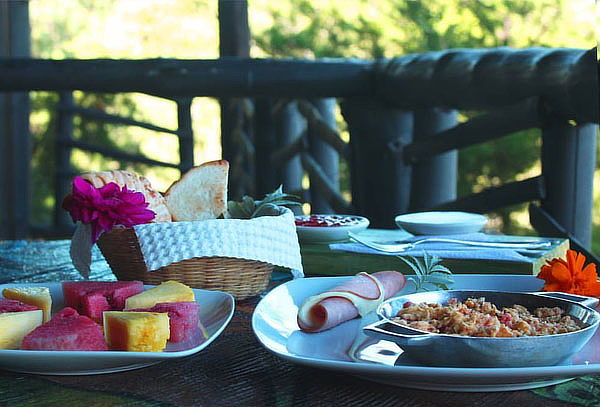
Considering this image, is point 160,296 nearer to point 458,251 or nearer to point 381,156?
point 458,251

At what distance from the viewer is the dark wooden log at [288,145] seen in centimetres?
372

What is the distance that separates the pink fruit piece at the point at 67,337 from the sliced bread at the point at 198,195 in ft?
1.41

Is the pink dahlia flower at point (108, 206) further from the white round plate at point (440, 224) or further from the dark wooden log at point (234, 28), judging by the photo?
the dark wooden log at point (234, 28)

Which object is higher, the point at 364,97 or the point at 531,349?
the point at 364,97

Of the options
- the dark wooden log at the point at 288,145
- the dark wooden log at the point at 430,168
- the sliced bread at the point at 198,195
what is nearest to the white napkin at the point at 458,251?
the sliced bread at the point at 198,195

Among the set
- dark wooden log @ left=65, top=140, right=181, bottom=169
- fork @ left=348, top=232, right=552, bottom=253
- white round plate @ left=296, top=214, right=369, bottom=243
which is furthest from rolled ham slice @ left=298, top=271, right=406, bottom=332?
dark wooden log @ left=65, top=140, right=181, bottom=169

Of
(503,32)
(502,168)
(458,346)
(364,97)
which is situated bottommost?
(502,168)

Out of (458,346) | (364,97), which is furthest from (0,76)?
(458,346)

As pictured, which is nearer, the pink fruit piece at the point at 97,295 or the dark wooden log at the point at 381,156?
the pink fruit piece at the point at 97,295

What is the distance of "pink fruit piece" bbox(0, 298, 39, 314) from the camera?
2.87ft

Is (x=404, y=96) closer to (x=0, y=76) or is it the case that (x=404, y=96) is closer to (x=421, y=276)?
(x=0, y=76)

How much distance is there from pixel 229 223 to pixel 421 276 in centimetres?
27

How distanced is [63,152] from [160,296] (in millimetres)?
4327

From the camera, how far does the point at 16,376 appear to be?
0.82 metres
